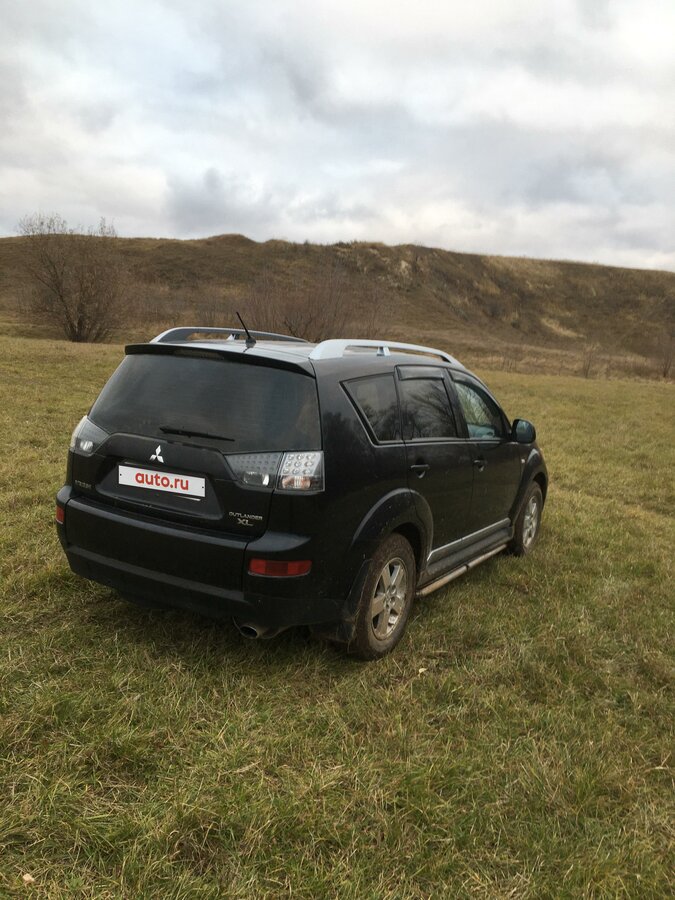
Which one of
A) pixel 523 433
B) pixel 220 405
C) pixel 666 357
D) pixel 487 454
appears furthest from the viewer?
pixel 666 357

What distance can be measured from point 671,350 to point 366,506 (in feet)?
178

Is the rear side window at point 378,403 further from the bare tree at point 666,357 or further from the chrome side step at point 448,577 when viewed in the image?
the bare tree at point 666,357

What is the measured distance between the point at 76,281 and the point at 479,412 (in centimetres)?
3178

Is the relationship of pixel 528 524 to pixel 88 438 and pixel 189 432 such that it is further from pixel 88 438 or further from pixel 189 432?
pixel 88 438

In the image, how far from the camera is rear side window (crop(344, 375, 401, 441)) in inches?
130

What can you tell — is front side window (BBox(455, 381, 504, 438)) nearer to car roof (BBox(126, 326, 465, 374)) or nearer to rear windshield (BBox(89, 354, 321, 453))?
car roof (BBox(126, 326, 465, 374))

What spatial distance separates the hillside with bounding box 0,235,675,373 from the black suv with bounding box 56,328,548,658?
5362cm

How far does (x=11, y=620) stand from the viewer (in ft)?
11.3

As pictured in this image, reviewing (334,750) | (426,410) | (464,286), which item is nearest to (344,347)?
(426,410)

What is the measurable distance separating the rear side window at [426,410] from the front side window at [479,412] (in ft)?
0.87

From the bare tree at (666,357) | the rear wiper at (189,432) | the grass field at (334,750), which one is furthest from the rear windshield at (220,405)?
the bare tree at (666,357)

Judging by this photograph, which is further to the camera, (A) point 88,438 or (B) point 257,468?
(A) point 88,438

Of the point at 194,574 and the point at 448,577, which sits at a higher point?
the point at 194,574

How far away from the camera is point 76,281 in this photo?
104 feet
